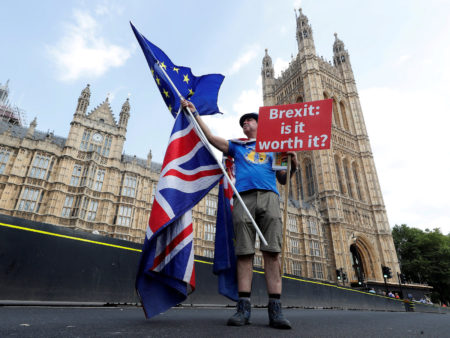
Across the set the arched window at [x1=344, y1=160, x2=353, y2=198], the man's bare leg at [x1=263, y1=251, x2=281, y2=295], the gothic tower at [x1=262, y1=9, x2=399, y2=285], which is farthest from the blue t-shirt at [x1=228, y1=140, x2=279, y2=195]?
the arched window at [x1=344, y1=160, x2=353, y2=198]

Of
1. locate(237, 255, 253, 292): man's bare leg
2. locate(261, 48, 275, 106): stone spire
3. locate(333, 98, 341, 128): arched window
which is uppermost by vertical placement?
locate(261, 48, 275, 106): stone spire

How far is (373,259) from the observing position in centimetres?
3831

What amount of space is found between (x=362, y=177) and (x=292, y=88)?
20.8 meters

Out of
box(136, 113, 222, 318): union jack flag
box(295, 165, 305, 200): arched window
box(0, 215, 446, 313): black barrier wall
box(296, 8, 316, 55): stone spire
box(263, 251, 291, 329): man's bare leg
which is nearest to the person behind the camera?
box(263, 251, 291, 329): man's bare leg

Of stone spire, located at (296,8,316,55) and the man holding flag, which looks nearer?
the man holding flag

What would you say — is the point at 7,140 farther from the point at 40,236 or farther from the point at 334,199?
the point at 334,199

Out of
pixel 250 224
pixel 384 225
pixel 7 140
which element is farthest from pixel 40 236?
pixel 384 225

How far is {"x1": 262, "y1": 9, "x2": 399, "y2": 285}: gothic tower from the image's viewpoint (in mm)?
37000

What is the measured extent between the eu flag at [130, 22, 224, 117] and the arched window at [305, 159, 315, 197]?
41038mm

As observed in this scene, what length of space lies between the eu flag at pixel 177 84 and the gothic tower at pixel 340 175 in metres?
33.9

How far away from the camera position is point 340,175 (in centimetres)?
4278

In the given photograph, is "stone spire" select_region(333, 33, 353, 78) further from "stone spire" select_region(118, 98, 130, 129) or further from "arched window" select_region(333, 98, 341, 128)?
"stone spire" select_region(118, 98, 130, 129)

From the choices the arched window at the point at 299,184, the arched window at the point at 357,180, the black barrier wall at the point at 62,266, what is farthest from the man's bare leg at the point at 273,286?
the arched window at the point at 357,180

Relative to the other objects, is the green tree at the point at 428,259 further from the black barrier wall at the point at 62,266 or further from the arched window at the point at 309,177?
the black barrier wall at the point at 62,266
